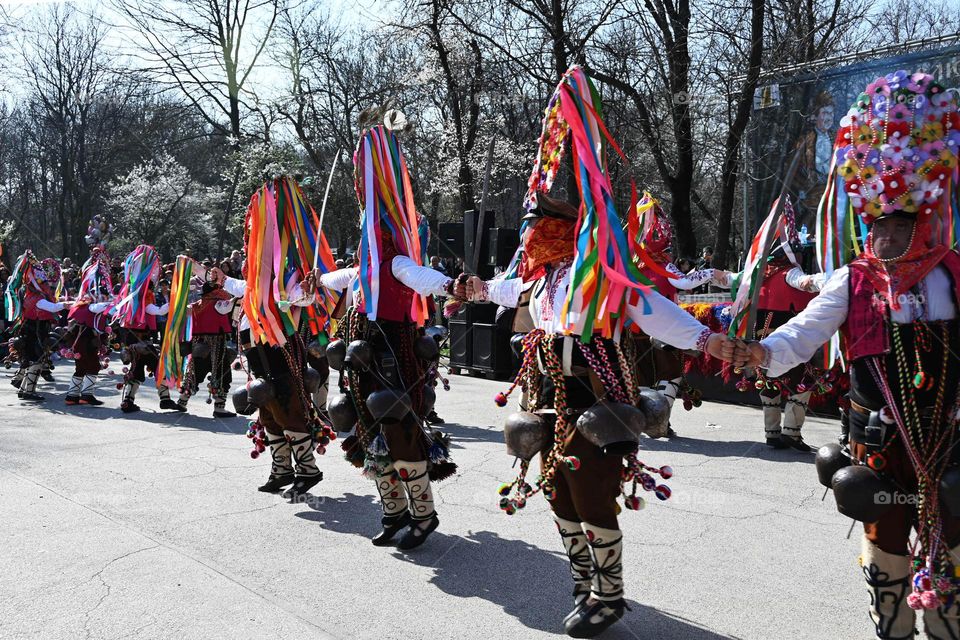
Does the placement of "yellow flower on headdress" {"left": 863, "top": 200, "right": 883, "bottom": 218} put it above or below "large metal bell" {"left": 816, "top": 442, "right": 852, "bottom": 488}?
above

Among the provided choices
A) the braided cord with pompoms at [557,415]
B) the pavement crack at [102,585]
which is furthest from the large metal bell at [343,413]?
the braided cord with pompoms at [557,415]

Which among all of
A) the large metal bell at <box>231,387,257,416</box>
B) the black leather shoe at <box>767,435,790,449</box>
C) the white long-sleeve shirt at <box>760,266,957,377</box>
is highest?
the white long-sleeve shirt at <box>760,266,957,377</box>

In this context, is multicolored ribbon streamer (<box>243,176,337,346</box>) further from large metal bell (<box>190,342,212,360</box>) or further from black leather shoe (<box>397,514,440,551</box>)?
large metal bell (<box>190,342,212,360</box>)

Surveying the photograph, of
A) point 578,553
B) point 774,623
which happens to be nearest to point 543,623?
point 578,553

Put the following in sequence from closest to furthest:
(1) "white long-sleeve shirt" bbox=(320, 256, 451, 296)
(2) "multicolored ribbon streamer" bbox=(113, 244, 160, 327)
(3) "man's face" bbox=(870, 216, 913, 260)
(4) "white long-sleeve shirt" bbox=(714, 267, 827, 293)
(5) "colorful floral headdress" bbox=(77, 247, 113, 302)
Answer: (3) "man's face" bbox=(870, 216, 913, 260)
(1) "white long-sleeve shirt" bbox=(320, 256, 451, 296)
(4) "white long-sleeve shirt" bbox=(714, 267, 827, 293)
(2) "multicolored ribbon streamer" bbox=(113, 244, 160, 327)
(5) "colorful floral headdress" bbox=(77, 247, 113, 302)

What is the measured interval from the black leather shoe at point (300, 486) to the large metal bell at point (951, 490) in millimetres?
4110

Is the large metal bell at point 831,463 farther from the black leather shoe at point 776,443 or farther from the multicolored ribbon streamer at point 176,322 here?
the multicolored ribbon streamer at point 176,322

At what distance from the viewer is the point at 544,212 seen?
11.8 feet

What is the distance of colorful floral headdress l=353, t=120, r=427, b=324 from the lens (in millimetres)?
4613

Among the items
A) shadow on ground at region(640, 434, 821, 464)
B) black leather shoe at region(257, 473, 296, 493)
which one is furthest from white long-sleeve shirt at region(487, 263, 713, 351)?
shadow on ground at region(640, 434, 821, 464)

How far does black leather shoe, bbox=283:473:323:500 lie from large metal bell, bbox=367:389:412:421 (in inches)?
56.0

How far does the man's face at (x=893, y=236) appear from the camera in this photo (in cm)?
283

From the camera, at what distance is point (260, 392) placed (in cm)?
548

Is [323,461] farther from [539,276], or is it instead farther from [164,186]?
[164,186]
